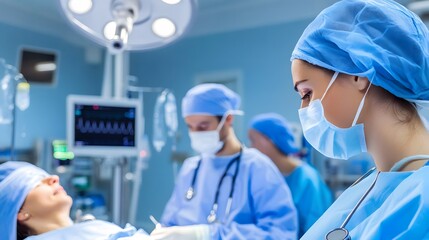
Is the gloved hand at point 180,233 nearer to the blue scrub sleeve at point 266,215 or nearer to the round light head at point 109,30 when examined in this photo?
the blue scrub sleeve at point 266,215

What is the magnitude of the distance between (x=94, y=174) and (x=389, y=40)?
4588 mm

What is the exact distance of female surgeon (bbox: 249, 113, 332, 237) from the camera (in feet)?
6.93

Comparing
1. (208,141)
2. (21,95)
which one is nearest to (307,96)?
(208,141)

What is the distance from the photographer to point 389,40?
29.5 inches

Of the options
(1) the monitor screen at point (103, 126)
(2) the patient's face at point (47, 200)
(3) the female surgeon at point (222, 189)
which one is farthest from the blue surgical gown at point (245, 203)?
(2) the patient's face at point (47, 200)

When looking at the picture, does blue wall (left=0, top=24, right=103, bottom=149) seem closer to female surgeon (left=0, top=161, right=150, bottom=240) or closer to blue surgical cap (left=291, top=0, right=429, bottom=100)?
female surgeon (left=0, top=161, right=150, bottom=240)

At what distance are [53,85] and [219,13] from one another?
1982 millimetres

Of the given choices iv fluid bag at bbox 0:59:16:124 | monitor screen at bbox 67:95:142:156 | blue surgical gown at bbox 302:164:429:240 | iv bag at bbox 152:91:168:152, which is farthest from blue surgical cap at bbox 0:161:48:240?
blue surgical gown at bbox 302:164:429:240

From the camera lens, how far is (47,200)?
59.5 inches

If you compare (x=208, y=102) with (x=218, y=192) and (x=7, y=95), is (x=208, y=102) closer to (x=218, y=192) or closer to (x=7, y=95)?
(x=218, y=192)

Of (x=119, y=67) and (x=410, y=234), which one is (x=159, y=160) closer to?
(x=119, y=67)

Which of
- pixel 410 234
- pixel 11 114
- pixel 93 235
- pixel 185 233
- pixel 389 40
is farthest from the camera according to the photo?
pixel 11 114

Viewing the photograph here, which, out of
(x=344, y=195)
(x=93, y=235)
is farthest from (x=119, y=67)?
(x=344, y=195)

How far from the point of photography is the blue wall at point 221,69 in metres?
3.89
